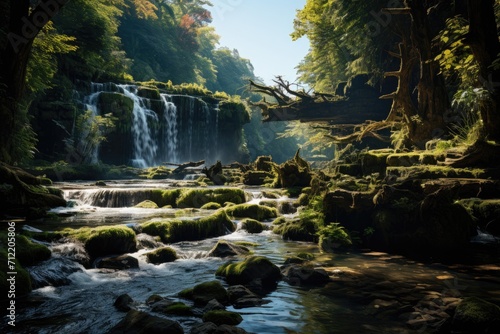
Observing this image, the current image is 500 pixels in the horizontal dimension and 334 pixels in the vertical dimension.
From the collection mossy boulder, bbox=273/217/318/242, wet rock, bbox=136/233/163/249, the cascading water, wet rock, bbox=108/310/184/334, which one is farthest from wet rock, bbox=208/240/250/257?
the cascading water

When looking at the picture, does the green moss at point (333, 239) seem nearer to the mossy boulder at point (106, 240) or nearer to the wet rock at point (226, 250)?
the wet rock at point (226, 250)

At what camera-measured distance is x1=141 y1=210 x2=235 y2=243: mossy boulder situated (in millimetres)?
9797

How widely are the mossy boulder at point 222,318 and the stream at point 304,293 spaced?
0.11 meters

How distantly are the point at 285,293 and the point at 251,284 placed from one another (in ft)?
2.16

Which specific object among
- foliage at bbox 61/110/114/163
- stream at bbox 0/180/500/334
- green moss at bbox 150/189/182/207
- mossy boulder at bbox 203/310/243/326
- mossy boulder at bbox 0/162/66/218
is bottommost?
stream at bbox 0/180/500/334

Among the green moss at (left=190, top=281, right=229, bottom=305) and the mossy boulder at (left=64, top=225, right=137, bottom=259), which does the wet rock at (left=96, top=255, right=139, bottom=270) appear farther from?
the green moss at (left=190, top=281, right=229, bottom=305)

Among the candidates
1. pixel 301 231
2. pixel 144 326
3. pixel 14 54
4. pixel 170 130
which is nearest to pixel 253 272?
pixel 144 326

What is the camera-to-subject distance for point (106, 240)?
308 inches

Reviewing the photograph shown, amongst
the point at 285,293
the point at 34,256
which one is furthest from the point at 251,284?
the point at 34,256

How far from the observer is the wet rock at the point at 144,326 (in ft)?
13.0

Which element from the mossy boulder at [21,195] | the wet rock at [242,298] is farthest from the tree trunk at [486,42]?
the mossy boulder at [21,195]

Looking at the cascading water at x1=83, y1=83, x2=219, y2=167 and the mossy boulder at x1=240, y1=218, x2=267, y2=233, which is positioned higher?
the cascading water at x1=83, y1=83, x2=219, y2=167

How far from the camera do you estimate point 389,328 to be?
4340 mm

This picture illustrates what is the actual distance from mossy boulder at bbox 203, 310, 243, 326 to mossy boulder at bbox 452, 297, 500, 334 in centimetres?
263
